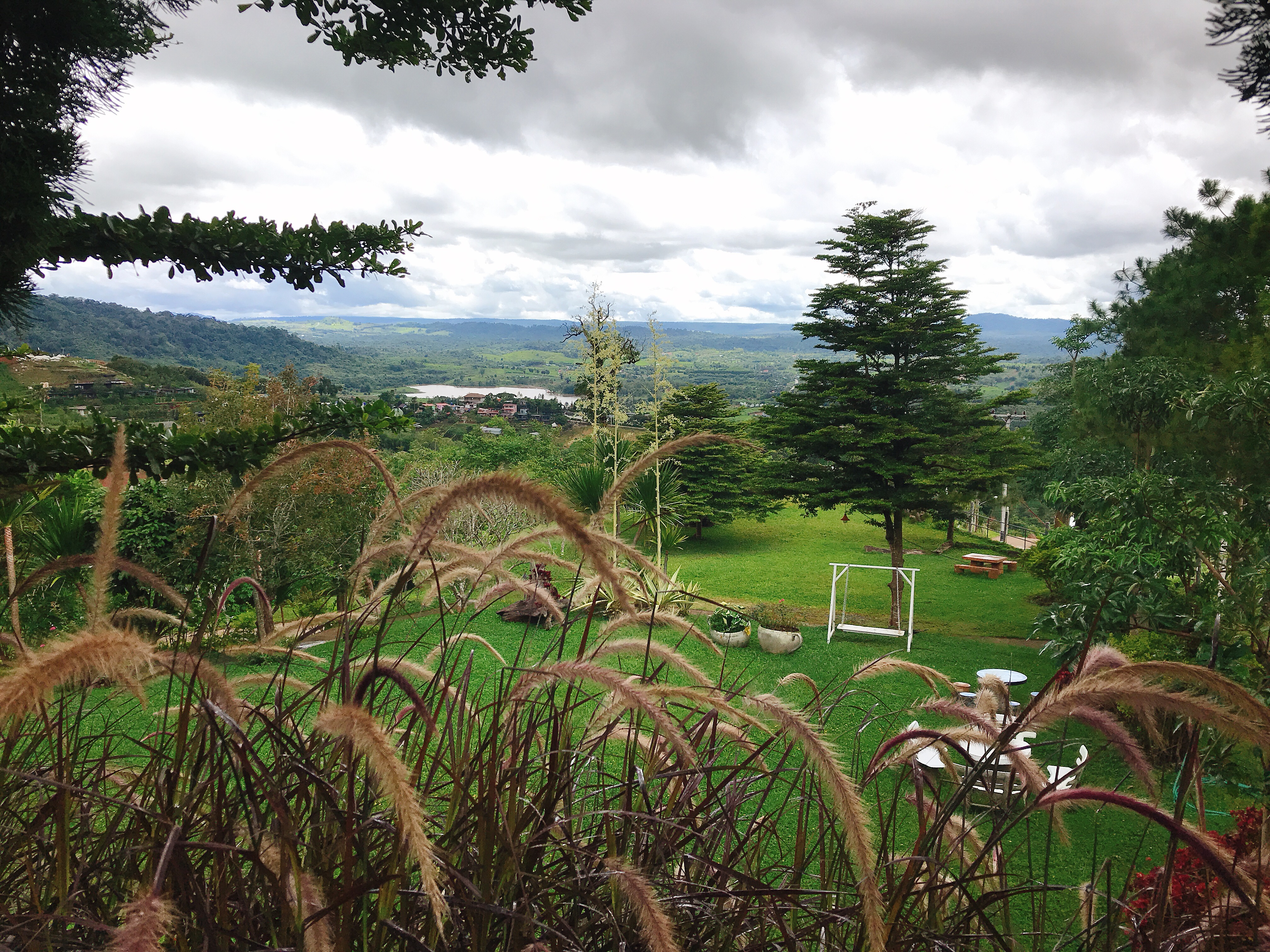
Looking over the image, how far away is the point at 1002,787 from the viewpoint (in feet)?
16.7

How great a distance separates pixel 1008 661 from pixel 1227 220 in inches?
198

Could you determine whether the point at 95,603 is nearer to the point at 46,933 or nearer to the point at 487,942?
the point at 46,933

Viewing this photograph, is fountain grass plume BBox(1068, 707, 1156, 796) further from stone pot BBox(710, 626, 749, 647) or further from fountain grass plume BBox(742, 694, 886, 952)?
stone pot BBox(710, 626, 749, 647)

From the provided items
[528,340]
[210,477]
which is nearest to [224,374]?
[210,477]

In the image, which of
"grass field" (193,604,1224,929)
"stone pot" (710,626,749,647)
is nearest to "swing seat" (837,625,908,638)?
"grass field" (193,604,1224,929)

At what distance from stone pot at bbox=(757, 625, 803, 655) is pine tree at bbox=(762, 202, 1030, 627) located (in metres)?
2.14

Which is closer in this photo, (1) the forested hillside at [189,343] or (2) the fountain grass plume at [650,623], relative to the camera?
(2) the fountain grass plume at [650,623]

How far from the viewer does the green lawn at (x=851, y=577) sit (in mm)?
11867

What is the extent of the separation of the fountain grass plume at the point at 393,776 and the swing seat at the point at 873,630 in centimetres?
850

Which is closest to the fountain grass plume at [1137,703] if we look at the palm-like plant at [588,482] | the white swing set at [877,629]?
the white swing set at [877,629]

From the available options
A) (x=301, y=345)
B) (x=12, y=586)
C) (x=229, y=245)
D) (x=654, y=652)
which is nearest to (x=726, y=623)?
(x=229, y=245)

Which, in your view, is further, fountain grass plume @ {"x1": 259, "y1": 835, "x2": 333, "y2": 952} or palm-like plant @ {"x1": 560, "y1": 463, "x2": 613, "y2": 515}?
palm-like plant @ {"x1": 560, "y1": 463, "x2": 613, "y2": 515}

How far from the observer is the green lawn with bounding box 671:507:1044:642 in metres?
11.9

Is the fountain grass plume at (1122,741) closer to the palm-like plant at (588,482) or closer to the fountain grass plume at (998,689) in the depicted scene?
the fountain grass plume at (998,689)
